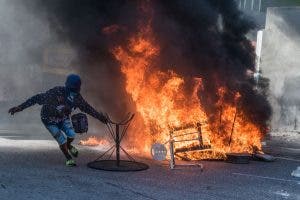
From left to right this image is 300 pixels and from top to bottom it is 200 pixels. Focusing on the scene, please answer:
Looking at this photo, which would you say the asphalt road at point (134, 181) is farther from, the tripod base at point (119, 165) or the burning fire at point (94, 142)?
the burning fire at point (94, 142)

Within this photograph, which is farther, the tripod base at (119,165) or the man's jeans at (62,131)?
Result: the man's jeans at (62,131)

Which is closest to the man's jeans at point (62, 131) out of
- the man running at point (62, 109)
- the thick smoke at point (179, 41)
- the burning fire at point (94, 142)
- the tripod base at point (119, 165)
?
the man running at point (62, 109)

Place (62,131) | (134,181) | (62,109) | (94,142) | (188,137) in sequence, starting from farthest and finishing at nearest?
(94,142)
(188,137)
(62,131)
(62,109)
(134,181)

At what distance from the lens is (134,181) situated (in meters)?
6.91

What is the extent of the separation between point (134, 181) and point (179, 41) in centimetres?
480

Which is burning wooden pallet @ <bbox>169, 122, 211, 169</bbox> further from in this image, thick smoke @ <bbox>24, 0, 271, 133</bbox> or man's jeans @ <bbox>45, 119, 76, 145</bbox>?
man's jeans @ <bbox>45, 119, 76, 145</bbox>

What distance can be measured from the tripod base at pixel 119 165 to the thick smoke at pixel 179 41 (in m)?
2.96

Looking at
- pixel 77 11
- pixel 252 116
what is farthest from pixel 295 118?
pixel 77 11

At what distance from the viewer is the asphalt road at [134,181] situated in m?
6.02

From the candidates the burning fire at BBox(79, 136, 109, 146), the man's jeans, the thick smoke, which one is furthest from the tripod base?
the thick smoke

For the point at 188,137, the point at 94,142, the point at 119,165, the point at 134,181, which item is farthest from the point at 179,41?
the point at 134,181

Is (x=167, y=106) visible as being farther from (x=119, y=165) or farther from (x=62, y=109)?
(x=62, y=109)

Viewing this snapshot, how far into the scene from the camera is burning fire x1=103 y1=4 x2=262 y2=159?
32.9 ft

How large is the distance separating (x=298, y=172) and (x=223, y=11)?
5314mm
